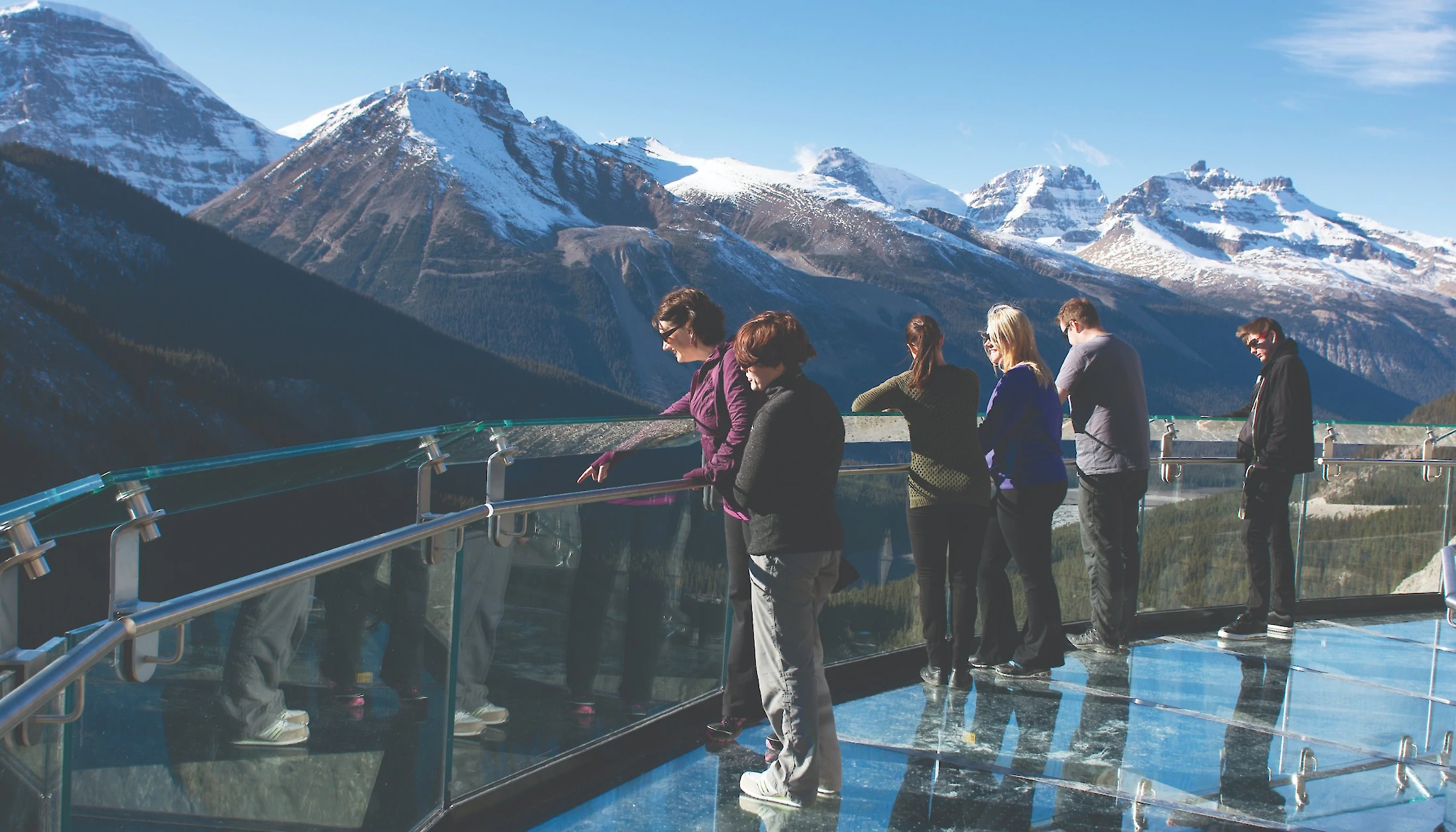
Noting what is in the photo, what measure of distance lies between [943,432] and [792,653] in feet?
3.95

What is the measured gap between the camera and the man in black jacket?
5293 mm

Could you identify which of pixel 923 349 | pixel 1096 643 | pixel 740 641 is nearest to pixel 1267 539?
pixel 1096 643

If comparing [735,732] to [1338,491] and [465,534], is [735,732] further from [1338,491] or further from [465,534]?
[1338,491]

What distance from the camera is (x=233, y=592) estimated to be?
211 centimetres

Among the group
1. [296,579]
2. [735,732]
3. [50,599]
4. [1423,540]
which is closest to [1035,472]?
[735,732]

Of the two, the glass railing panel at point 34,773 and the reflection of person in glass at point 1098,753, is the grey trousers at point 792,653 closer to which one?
the reflection of person in glass at point 1098,753

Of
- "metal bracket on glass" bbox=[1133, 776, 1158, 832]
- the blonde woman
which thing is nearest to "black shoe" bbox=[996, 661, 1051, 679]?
the blonde woman

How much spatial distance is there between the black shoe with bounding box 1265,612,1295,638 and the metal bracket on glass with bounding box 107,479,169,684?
505cm

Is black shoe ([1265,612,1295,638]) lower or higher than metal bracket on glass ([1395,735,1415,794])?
higher

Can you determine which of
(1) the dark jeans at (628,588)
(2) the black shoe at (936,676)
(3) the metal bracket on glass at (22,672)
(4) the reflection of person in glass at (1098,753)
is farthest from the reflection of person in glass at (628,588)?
(3) the metal bracket on glass at (22,672)

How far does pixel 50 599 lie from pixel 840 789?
43.7m

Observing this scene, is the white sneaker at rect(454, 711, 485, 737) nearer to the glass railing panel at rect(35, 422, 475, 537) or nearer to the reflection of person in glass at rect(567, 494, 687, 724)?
the reflection of person in glass at rect(567, 494, 687, 724)

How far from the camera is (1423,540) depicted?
21.6 feet

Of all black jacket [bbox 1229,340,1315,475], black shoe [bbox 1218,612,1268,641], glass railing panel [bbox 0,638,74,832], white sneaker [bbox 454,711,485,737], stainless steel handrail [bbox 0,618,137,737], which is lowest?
black shoe [bbox 1218,612,1268,641]
